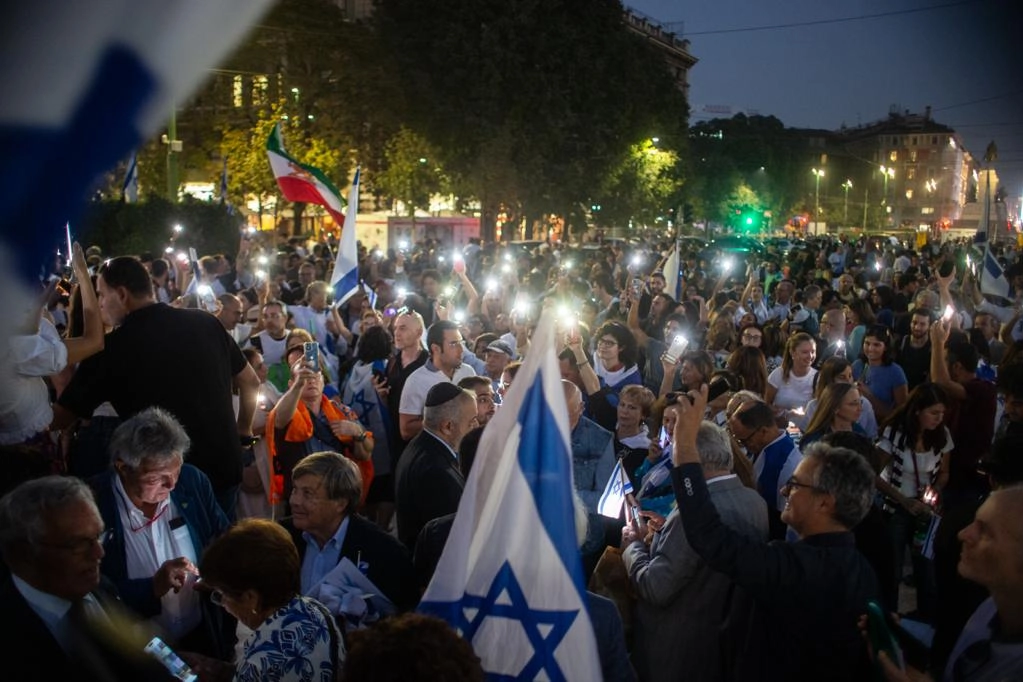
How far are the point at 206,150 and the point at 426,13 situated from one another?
1111cm

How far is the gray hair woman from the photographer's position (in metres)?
3.95

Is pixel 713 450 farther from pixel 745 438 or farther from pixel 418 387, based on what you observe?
pixel 418 387

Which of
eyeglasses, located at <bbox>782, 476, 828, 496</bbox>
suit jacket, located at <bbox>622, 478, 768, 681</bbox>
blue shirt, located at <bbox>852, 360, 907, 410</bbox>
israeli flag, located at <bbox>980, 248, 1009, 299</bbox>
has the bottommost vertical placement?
suit jacket, located at <bbox>622, 478, 768, 681</bbox>

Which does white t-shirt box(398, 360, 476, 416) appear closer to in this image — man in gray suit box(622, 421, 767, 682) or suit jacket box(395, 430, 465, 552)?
suit jacket box(395, 430, 465, 552)

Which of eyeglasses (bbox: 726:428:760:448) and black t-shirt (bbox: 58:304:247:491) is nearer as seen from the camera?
black t-shirt (bbox: 58:304:247:491)

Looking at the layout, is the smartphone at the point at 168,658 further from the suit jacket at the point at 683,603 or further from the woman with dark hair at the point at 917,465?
the woman with dark hair at the point at 917,465

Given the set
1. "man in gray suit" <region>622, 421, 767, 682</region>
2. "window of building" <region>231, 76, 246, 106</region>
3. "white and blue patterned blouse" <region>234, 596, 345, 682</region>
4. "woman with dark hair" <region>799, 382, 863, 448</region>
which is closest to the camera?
"white and blue patterned blouse" <region>234, 596, 345, 682</region>

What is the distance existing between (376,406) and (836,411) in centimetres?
327

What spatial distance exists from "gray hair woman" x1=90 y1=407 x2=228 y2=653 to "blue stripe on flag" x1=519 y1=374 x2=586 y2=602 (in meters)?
1.56

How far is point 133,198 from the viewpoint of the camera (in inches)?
886

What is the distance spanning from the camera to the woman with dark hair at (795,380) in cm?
781

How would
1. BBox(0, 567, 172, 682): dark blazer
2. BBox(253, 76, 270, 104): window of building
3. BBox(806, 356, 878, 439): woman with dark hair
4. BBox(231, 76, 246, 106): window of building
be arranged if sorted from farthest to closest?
BBox(231, 76, 246, 106): window of building → BBox(253, 76, 270, 104): window of building → BBox(806, 356, 878, 439): woman with dark hair → BBox(0, 567, 172, 682): dark blazer

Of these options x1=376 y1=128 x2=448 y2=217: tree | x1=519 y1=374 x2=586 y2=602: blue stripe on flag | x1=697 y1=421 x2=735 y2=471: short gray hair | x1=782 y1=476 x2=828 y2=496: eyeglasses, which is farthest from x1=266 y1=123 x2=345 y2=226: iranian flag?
x1=376 y1=128 x2=448 y2=217: tree

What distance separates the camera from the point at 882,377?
26.3 feet
